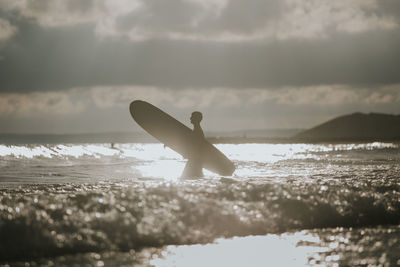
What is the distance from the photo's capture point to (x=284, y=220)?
6691 millimetres

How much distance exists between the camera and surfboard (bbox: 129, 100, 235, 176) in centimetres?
1318

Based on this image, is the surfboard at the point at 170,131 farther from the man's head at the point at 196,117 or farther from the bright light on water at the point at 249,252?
the bright light on water at the point at 249,252

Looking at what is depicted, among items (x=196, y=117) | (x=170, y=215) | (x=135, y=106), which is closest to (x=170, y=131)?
(x=196, y=117)

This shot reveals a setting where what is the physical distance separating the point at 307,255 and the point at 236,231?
4.26 ft

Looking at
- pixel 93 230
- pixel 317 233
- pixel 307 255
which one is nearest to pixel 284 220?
pixel 317 233

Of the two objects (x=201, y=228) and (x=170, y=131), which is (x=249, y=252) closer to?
(x=201, y=228)

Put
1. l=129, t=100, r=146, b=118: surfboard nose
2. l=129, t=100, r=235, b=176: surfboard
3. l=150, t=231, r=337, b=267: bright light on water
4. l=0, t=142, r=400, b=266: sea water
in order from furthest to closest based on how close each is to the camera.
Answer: l=129, t=100, r=146, b=118: surfboard nose, l=129, t=100, r=235, b=176: surfboard, l=0, t=142, r=400, b=266: sea water, l=150, t=231, r=337, b=267: bright light on water

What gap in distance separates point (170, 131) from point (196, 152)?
1002 millimetres

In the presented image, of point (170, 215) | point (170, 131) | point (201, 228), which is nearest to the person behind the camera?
point (201, 228)

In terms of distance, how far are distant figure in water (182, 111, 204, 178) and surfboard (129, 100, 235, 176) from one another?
0.12 meters

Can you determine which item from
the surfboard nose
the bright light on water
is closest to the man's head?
the surfboard nose

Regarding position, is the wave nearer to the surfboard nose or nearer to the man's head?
the man's head

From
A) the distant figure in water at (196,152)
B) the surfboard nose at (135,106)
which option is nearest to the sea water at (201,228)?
the distant figure in water at (196,152)

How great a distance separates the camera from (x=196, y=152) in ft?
43.9
